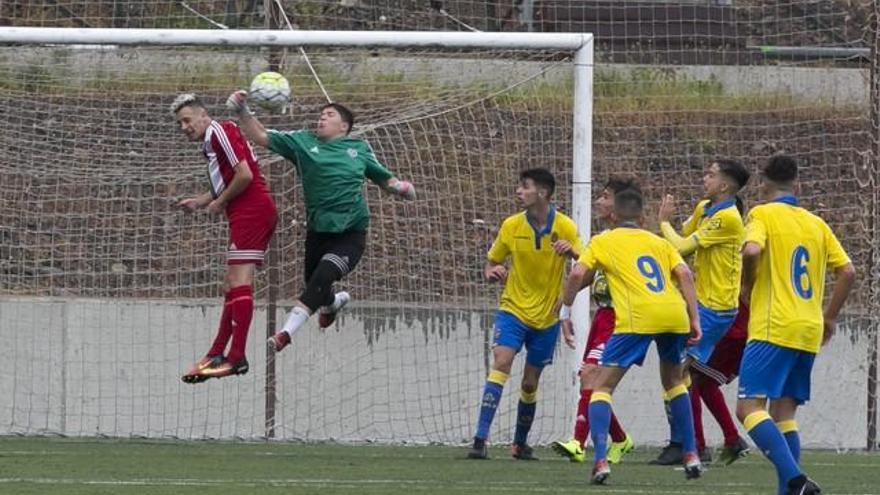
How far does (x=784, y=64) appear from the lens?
1856 centimetres

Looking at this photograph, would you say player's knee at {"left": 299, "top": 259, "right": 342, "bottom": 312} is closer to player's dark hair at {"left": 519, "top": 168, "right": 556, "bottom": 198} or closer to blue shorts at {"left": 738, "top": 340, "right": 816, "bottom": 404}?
player's dark hair at {"left": 519, "top": 168, "right": 556, "bottom": 198}

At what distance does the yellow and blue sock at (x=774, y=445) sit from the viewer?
8.70 metres

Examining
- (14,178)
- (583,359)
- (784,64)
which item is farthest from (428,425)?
(784,64)

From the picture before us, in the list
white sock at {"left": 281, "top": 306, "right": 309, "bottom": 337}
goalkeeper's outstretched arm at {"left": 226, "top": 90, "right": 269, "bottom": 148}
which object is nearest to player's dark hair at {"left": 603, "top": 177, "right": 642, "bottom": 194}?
white sock at {"left": 281, "top": 306, "right": 309, "bottom": 337}

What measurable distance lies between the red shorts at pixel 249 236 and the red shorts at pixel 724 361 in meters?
3.12

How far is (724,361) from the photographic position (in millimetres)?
12289

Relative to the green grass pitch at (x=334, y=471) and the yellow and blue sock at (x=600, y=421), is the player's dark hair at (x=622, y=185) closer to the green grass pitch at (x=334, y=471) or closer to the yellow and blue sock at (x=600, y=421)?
the yellow and blue sock at (x=600, y=421)

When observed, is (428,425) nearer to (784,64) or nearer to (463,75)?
(463,75)

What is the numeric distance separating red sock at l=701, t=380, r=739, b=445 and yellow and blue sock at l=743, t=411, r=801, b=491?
10.2 ft

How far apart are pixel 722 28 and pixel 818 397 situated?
4.79 meters

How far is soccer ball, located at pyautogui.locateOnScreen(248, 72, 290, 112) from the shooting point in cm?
1165

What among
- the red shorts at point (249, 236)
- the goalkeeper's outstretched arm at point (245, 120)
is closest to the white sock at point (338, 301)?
the red shorts at point (249, 236)

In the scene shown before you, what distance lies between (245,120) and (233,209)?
0.66 m

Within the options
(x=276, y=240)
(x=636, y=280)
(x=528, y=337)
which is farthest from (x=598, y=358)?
(x=276, y=240)
